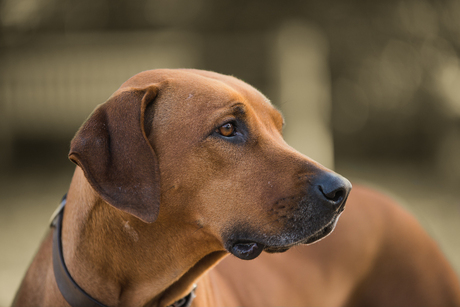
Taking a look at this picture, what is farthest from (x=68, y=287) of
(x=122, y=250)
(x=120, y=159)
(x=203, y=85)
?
(x=203, y=85)

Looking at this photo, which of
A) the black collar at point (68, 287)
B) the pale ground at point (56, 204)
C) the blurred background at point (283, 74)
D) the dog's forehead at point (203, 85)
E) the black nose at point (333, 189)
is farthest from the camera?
the blurred background at point (283, 74)

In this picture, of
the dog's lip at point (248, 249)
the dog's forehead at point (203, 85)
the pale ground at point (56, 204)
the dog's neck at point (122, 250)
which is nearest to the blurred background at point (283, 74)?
the pale ground at point (56, 204)

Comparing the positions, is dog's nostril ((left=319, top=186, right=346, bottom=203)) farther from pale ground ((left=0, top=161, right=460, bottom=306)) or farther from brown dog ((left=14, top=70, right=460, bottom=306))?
pale ground ((left=0, top=161, right=460, bottom=306))

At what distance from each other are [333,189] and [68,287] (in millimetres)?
1240

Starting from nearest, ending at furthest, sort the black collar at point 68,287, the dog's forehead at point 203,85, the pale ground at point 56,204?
the black collar at point 68,287, the dog's forehead at point 203,85, the pale ground at point 56,204

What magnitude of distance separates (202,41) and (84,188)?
28.9 ft

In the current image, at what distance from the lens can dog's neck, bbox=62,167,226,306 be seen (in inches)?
80.6

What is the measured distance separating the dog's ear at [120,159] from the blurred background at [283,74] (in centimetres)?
539

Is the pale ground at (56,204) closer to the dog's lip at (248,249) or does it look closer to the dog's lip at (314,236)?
the dog's lip at (314,236)

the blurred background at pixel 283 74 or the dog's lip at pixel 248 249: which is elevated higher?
the dog's lip at pixel 248 249

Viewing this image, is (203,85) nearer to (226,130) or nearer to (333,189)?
(226,130)

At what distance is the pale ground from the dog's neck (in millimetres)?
2615

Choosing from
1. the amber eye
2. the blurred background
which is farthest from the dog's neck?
the blurred background

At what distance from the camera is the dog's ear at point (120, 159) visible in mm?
1917
